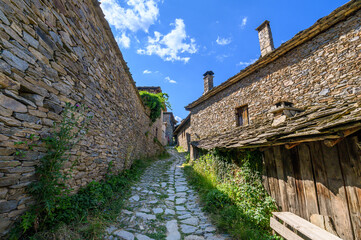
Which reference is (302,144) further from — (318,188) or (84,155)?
(84,155)

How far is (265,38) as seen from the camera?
7305 mm

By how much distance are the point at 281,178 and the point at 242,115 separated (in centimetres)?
475

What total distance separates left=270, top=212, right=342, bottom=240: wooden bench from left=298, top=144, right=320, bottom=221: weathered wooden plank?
25 cm

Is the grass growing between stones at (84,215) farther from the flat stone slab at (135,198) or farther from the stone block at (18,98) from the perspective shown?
the stone block at (18,98)

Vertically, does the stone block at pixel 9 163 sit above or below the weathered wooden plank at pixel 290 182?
above

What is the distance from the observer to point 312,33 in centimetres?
484

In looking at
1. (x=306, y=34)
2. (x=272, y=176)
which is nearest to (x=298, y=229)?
(x=272, y=176)

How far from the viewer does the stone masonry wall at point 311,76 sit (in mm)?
4039

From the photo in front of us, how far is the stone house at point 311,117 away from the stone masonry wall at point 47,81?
3.73 metres

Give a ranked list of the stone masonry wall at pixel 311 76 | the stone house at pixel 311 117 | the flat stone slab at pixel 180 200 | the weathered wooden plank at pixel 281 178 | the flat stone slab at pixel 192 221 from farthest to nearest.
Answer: the flat stone slab at pixel 180 200, the stone masonry wall at pixel 311 76, the flat stone slab at pixel 192 221, the weathered wooden plank at pixel 281 178, the stone house at pixel 311 117

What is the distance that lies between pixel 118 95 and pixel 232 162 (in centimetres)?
459

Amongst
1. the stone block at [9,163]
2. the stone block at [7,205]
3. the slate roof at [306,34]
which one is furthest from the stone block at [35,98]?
the slate roof at [306,34]

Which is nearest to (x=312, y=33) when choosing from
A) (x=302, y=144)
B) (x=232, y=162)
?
(x=302, y=144)

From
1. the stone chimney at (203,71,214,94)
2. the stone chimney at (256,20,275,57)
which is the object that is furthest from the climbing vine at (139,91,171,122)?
the stone chimney at (256,20,275,57)
